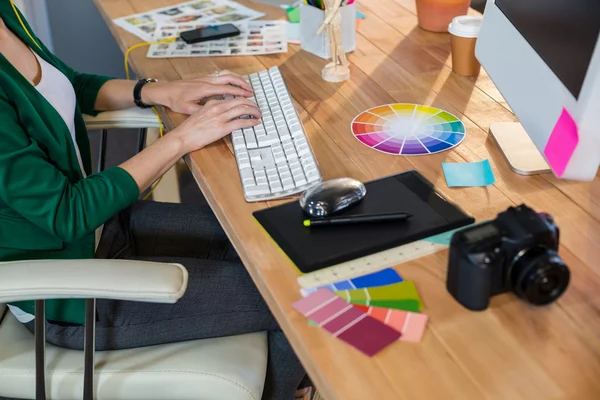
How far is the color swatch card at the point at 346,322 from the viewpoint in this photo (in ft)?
2.63

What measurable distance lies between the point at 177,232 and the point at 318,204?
20.9 inches

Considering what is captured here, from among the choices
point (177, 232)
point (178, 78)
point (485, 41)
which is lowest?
point (177, 232)

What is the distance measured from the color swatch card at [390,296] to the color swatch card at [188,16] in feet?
3.40

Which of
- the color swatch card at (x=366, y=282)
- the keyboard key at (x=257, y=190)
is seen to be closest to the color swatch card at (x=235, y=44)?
the keyboard key at (x=257, y=190)

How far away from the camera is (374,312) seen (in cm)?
85

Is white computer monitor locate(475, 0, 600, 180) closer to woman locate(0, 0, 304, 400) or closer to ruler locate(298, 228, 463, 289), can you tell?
ruler locate(298, 228, 463, 289)

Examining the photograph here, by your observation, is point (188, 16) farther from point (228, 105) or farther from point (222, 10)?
point (228, 105)

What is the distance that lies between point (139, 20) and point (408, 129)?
0.86 meters

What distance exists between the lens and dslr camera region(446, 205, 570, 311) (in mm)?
801

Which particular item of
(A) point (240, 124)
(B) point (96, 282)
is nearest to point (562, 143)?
(A) point (240, 124)

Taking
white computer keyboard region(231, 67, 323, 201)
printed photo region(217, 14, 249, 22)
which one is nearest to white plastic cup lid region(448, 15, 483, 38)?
white computer keyboard region(231, 67, 323, 201)

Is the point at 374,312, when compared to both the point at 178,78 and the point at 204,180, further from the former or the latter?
the point at 178,78

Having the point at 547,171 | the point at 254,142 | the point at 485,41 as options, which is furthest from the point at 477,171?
the point at 254,142

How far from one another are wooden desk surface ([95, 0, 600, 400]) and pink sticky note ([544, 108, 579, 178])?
8cm
